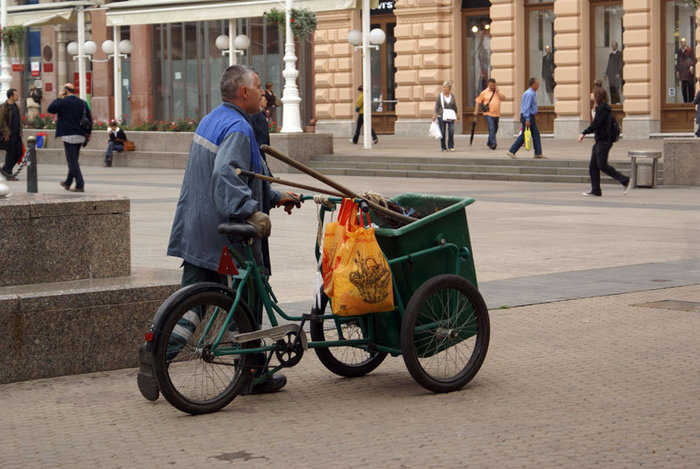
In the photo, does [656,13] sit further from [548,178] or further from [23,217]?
[23,217]

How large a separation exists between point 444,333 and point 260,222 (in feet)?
3.79

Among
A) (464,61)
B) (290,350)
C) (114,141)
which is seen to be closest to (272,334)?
(290,350)

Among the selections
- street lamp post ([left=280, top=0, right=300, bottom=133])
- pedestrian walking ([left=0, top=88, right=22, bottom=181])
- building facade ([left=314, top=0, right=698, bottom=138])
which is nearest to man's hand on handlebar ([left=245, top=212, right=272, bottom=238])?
pedestrian walking ([left=0, top=88, right=22, bottom=181])

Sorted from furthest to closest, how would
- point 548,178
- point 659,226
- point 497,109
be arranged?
point 497,109, point 548,178, point 659,226

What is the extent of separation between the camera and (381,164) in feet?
86.7

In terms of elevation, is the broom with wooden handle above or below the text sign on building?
below

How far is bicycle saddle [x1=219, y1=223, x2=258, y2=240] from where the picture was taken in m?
6.28

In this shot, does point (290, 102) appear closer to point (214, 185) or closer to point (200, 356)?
point (214, 185)

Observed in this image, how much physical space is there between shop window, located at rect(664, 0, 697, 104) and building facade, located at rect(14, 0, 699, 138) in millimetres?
34

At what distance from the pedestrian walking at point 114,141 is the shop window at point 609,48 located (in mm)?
12378

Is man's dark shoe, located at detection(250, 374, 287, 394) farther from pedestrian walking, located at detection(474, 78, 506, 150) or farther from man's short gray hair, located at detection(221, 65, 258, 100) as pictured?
pedestrian walking, located at detection(474, 78, 506, 150)

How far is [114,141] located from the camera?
99.1 feet

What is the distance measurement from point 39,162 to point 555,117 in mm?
13442

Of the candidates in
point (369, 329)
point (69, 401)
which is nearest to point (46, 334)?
point (69, 401)
